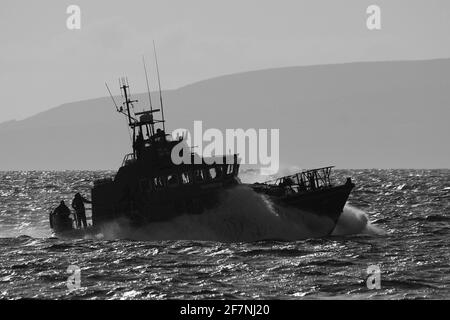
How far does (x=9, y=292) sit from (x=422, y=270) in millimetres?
13078

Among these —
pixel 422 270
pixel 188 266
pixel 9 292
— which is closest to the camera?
pixel 9 292

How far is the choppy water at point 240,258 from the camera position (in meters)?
25.8

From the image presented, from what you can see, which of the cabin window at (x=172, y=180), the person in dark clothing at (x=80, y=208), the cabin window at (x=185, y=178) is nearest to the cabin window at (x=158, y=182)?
the cabin window at (x=172, y=180)

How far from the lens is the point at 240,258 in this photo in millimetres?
32438

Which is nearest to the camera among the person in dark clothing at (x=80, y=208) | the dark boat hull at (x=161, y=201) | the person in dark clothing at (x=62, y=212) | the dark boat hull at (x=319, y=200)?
the dark boat hull at (x=319, y=200)

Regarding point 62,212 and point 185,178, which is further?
point 62,212

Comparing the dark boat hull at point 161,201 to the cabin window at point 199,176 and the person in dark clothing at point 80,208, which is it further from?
the person in dark clothing at point 80,208

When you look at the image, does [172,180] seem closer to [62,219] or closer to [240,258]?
[62,219]

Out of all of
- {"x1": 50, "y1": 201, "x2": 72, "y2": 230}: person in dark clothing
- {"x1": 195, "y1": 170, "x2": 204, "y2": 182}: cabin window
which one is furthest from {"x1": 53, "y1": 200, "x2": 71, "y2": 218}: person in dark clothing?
{"x1": 195, "y1": 170, "x2": 204, "y2": 182}: cabin window

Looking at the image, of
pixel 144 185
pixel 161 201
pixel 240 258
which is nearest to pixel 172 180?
pixel 161 201
